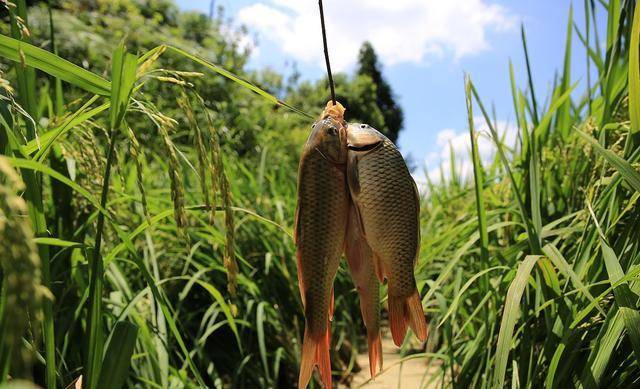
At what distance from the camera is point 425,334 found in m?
0.89

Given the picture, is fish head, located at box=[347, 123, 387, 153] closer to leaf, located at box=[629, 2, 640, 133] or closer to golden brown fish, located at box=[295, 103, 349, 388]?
golden brown fish, located at box=[295, 103, 349, 388]

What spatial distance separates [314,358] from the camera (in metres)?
0.87

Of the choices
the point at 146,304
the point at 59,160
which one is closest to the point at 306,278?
the point at 59,160

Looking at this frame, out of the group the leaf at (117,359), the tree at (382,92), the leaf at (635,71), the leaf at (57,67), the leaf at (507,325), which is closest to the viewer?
the leaf at (57,67)

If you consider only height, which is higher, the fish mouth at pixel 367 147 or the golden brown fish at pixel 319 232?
the fish mouth at pixel 367 147

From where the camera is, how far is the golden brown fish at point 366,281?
36.2 inches

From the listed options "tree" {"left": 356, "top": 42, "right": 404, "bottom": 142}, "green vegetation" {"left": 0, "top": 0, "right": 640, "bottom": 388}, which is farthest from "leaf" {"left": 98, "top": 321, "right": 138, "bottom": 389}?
"tree" {"left": 356, "top": 42, "right": 404, "bottom": 142}

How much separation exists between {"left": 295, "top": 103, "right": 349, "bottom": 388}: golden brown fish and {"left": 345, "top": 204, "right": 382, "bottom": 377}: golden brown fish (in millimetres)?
54

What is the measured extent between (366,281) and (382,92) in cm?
2846

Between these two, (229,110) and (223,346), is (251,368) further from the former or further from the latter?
(229,110)

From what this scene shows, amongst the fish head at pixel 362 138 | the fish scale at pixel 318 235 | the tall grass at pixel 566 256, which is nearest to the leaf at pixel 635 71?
the tall grass at pixel 566 256

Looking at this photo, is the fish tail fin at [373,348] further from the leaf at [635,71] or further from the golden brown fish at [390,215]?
the leaf at [635,71]

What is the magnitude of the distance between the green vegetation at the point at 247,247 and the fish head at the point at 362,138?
0.13m

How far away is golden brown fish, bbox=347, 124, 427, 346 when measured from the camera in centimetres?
88
